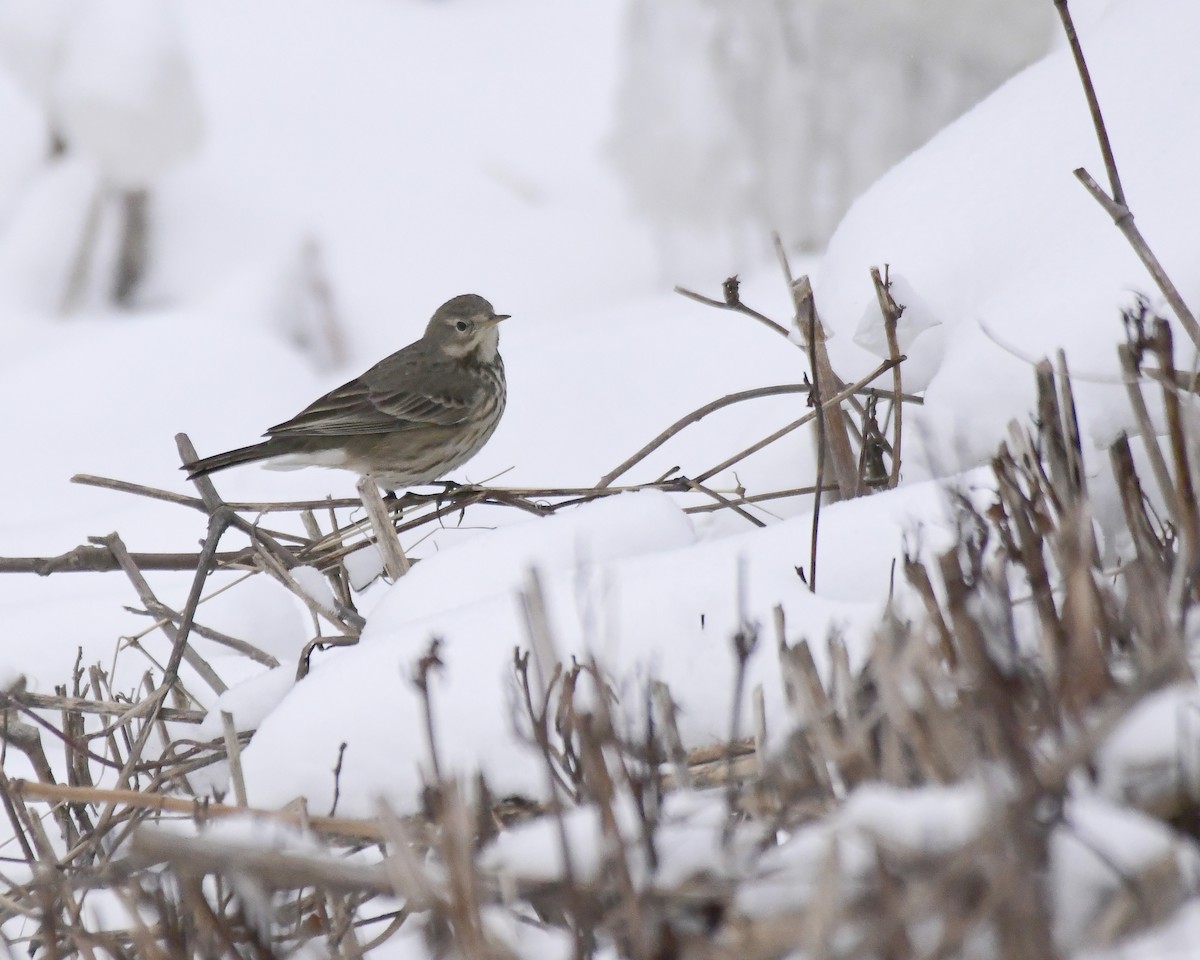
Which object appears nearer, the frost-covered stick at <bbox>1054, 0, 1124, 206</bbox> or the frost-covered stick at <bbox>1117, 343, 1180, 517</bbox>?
the frost-covered stick at <bbox>1117, 343, 1180, 517</bbox>

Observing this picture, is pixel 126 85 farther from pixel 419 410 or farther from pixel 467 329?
pixel 419 410

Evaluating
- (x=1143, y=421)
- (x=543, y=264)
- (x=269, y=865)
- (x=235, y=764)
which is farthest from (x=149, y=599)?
(x=543, y=264)

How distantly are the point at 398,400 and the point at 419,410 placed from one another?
8 cm

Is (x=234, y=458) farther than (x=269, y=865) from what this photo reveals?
Yes

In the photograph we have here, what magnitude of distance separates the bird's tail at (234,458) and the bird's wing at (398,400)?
0.88 feet

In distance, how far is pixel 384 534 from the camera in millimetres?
2508

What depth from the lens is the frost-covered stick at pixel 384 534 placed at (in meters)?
2.50

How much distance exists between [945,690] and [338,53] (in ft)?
26.9

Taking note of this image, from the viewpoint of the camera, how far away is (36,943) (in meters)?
1.55

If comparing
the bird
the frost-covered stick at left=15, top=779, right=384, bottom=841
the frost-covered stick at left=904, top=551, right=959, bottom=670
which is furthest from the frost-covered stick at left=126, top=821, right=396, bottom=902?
the bird

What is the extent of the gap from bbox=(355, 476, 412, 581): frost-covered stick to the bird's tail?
0.58 metres

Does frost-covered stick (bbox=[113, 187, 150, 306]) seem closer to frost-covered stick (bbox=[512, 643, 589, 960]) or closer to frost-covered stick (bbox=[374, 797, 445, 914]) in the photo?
frost-covered stick (bbox=[512, 643, 589, 960])

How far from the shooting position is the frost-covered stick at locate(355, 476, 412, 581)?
2.50 m

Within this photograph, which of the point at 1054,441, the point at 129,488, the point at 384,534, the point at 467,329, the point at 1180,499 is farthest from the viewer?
the point at 467,329
